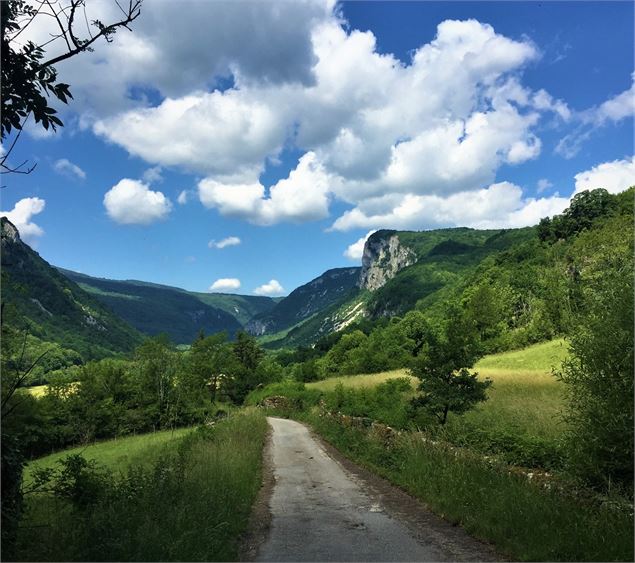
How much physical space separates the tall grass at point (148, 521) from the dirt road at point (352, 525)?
90 centimetres

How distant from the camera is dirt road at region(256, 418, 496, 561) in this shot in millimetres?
7715

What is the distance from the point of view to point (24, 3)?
6410 mm

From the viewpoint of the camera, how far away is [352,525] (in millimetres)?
9648

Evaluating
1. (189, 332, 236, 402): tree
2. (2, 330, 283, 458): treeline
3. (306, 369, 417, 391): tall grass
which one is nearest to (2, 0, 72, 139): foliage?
(306, 369, 417, 391): tall grass

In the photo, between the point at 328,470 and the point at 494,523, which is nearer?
the point at 494,523

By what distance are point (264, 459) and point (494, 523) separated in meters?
13.7

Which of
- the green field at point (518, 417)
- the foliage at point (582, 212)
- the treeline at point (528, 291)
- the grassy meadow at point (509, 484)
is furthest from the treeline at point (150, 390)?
the foliage at point (582, 212)

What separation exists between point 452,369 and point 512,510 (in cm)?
779

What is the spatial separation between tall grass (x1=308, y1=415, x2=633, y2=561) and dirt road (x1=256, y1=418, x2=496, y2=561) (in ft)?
1.26

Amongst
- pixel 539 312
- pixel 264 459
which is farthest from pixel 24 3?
pixel 539 312

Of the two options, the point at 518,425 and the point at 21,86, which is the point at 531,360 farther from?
the point at 21,86

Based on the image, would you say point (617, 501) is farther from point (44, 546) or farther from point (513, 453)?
point (44, 546)

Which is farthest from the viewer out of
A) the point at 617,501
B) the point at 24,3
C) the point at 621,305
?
the point at 621,305

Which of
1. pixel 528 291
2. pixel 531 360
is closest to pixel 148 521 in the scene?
pixel 531 360
